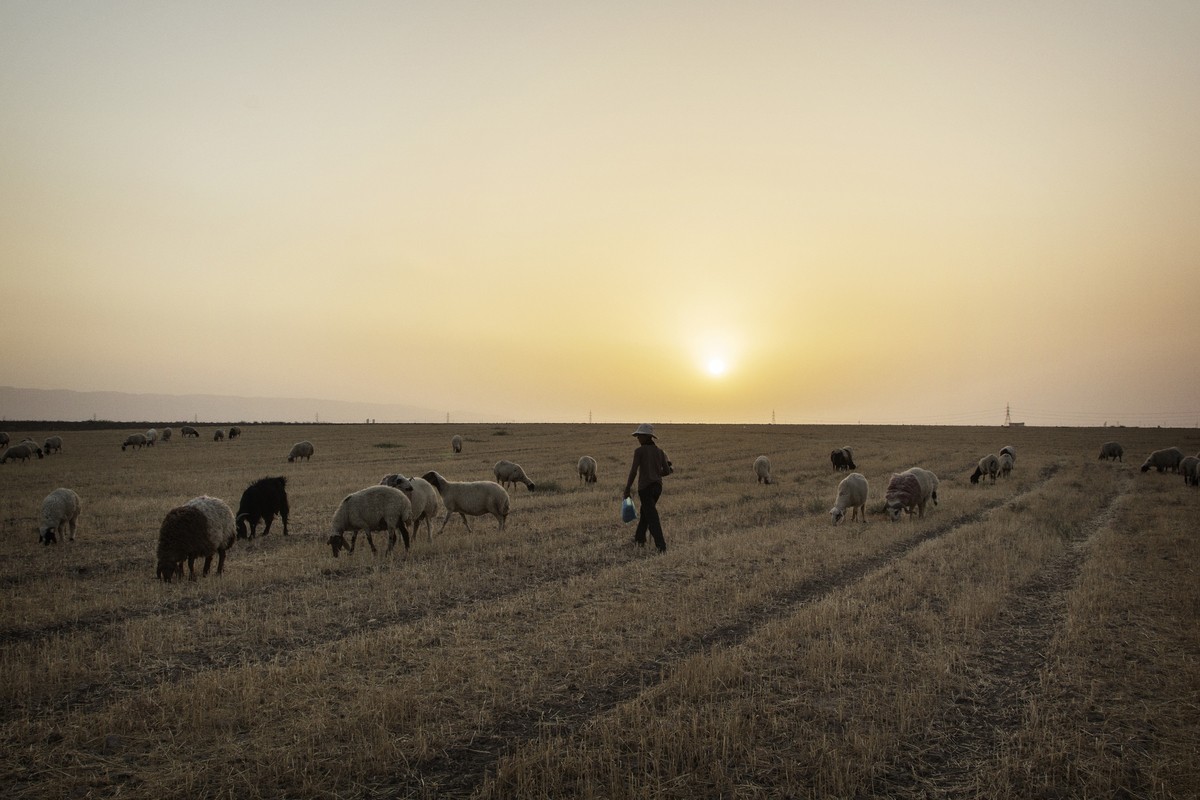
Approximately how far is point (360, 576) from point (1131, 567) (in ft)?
46.6

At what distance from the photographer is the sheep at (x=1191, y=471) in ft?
89.8

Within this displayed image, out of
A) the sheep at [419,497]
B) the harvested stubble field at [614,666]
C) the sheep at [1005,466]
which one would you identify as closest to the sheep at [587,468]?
the harvested stubble field at [614,666]

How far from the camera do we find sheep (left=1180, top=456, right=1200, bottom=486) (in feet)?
89.8

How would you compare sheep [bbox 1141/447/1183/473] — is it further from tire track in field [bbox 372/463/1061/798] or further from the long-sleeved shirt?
tire track in field [bbox 372/463/1061/798]

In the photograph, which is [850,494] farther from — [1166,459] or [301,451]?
[301,451]

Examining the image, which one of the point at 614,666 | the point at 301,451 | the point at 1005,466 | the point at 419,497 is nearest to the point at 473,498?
the point at 419,497

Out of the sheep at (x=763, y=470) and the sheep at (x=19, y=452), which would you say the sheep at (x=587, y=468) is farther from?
the sheep at (x=19, y=452)

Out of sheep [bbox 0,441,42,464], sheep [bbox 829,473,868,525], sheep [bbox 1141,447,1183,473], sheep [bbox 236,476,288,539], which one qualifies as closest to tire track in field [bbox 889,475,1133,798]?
sheep [bbox 829,473,868,525]

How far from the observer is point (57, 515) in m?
14.0

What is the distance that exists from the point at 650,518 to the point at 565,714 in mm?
7613

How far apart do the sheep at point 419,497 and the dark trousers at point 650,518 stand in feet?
15.8

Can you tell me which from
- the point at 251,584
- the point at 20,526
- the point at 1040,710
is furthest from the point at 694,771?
the point at 20,526

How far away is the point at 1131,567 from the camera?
38.2 feet

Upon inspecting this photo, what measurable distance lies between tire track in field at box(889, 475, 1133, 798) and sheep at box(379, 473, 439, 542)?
1101 cm
